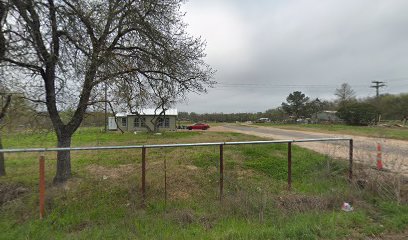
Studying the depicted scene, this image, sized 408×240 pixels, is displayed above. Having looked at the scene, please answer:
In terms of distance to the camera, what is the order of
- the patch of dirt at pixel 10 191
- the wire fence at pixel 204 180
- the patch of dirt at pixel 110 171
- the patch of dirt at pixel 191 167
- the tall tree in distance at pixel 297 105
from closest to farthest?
1. the wire fence at pixel 204 180
2. the patch of dirt at pixel 10 191
3. the patch of dirt at pixel 110 171
4. the patch of dirt at pixel 191 167
5. the tall tree in distance at pixel 297 105

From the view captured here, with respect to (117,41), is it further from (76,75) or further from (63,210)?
(63,210)

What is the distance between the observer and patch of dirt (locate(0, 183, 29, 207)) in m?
6.11

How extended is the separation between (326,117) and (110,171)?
62.9 metres

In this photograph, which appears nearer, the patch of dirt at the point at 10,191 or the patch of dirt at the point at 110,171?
the patch of dirt at the point at 10,191

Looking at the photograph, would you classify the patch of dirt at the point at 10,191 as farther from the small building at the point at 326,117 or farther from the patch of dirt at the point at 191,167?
the small building at the point at 326,117

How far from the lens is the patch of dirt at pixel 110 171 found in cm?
815

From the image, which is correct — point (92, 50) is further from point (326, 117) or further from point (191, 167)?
point (326, 117)

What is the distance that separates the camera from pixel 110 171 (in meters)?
8.91

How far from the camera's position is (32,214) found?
17.1 feet

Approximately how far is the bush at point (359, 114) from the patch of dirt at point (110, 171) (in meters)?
46.6

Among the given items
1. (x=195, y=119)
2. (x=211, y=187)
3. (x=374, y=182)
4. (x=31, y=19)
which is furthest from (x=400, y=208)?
(x=195, y=119)

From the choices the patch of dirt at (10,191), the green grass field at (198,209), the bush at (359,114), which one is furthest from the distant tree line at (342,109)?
the patch of dirt at (10,191)

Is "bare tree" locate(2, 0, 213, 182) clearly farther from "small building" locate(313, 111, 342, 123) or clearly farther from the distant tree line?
"small building" locate(313, 111, 342, 123)

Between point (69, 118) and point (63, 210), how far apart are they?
3158mm
